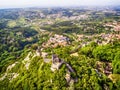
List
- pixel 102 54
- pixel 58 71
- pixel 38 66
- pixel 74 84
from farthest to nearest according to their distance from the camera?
pixel 102 54
pixel 38 66
pixel 58 71
pixel 74 84

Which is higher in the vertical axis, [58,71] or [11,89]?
[58,71]

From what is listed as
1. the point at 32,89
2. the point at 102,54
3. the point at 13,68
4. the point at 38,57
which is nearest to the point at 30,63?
the point at 38,57

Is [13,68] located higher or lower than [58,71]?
lower

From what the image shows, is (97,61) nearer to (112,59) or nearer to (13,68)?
(112,59)

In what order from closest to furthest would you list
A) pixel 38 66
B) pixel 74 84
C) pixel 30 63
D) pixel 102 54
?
pixel 74 84, pixel 38 66, pixel 30 63, pixel 102 54

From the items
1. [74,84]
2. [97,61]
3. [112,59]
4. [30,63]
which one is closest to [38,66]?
[30,63]

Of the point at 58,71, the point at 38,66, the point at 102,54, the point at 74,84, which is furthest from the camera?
the point at 102,54

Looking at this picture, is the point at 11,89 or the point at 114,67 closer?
the point at 11,89

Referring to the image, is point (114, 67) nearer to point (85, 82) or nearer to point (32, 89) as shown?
point (85, 82)

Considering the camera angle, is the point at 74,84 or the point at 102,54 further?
the point at 102,54
